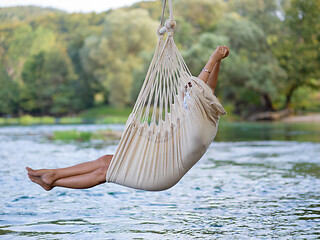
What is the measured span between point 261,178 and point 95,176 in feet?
8.92

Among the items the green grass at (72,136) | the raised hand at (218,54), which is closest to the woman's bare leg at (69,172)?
the raised hand at (218,54)

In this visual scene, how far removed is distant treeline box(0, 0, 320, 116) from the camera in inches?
811

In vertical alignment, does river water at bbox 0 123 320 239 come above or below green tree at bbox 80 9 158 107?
→ below

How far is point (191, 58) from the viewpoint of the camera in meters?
18.8

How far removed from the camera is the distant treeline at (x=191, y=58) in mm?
20594

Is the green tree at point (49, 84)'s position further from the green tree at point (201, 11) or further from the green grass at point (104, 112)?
the green tree at point (201, 11)

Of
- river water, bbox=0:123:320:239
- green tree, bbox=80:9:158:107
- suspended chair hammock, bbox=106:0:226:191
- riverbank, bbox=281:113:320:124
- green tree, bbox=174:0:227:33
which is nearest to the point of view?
suspended chair hammock, bbox=106:0:226:191

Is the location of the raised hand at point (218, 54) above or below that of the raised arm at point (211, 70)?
above

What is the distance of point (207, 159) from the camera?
723 cm

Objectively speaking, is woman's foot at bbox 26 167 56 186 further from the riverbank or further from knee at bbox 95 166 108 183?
the riverbank

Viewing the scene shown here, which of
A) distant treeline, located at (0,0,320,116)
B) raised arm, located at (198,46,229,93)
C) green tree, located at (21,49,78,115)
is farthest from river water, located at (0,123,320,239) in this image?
green tree, located at (21,49,78,115)

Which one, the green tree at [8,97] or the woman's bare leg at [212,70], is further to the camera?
the green tree at [8,97]

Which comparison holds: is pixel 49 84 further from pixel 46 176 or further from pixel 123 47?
pixel 46 176

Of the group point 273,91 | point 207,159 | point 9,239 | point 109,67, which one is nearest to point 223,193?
point 9,239
